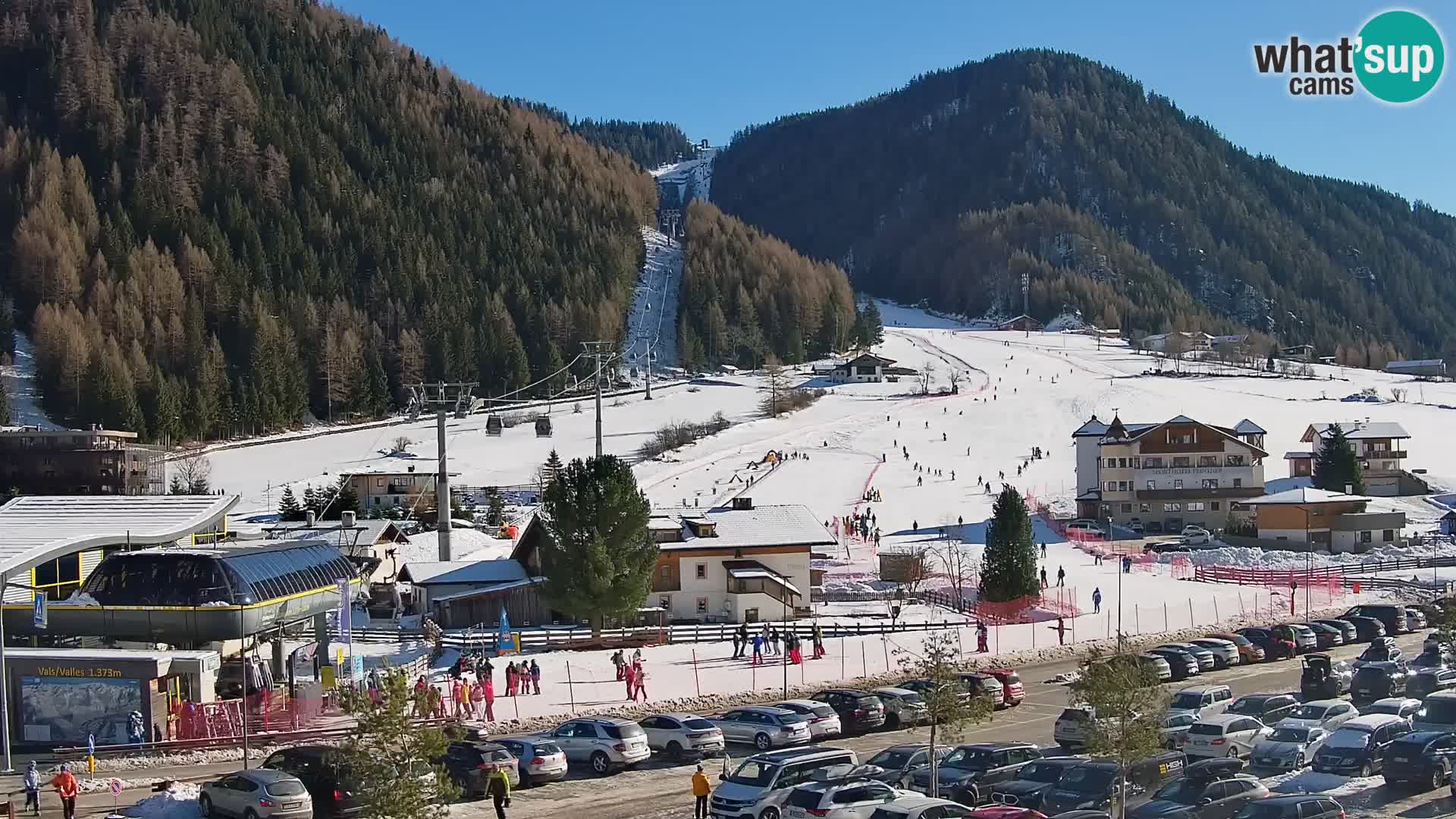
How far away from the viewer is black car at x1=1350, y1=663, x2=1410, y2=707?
27.1m

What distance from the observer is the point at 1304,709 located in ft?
77.1

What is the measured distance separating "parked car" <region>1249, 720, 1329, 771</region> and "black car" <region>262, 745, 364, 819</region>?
44.9ft

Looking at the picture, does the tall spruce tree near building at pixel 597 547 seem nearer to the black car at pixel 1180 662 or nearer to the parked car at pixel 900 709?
the parked car at pixel 900 709

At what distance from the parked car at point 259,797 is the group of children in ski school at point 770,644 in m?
15.0

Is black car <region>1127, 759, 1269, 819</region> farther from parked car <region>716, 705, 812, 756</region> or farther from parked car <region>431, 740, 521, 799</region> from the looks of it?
parked car <region>431, 740, 521, 799</region>

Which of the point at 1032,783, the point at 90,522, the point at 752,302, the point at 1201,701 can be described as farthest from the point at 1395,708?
the point at 752,302

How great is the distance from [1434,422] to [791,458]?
1946 inches

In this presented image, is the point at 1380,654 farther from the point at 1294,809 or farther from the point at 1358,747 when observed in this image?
the point at 1294,809

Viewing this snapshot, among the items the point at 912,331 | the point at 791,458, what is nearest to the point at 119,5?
the point at 912,331

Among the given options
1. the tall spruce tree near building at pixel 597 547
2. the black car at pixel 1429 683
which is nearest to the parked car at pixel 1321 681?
the black car at pixel 1429 683

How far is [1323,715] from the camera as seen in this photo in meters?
23.0

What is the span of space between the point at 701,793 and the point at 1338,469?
5699 centimetres

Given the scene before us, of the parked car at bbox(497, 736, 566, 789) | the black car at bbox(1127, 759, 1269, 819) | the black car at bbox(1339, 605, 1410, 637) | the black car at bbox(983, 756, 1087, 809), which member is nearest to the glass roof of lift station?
the parked car at bbox(497, 736, 566, 789)

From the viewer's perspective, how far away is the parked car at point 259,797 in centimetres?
1908
